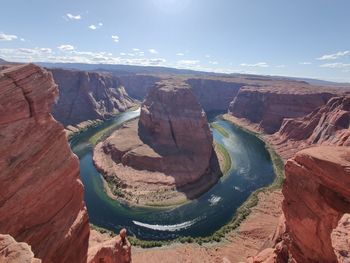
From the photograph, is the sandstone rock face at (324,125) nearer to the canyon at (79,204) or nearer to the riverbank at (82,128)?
the canyon at (79,204)

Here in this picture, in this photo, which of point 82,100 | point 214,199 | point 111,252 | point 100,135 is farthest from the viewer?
point 82,100

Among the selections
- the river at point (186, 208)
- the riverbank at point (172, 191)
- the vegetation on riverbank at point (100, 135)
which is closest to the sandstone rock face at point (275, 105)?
the river at point (186, 208)

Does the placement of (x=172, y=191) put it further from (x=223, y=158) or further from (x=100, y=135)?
(x=100, y=135)

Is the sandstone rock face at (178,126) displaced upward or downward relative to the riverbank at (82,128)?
upward

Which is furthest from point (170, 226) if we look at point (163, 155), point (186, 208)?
point (163, 155)

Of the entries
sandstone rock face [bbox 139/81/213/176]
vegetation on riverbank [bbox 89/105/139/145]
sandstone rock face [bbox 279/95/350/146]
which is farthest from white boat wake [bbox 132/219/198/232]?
vegetation on riverbank [bbox 89/105/139/145]
